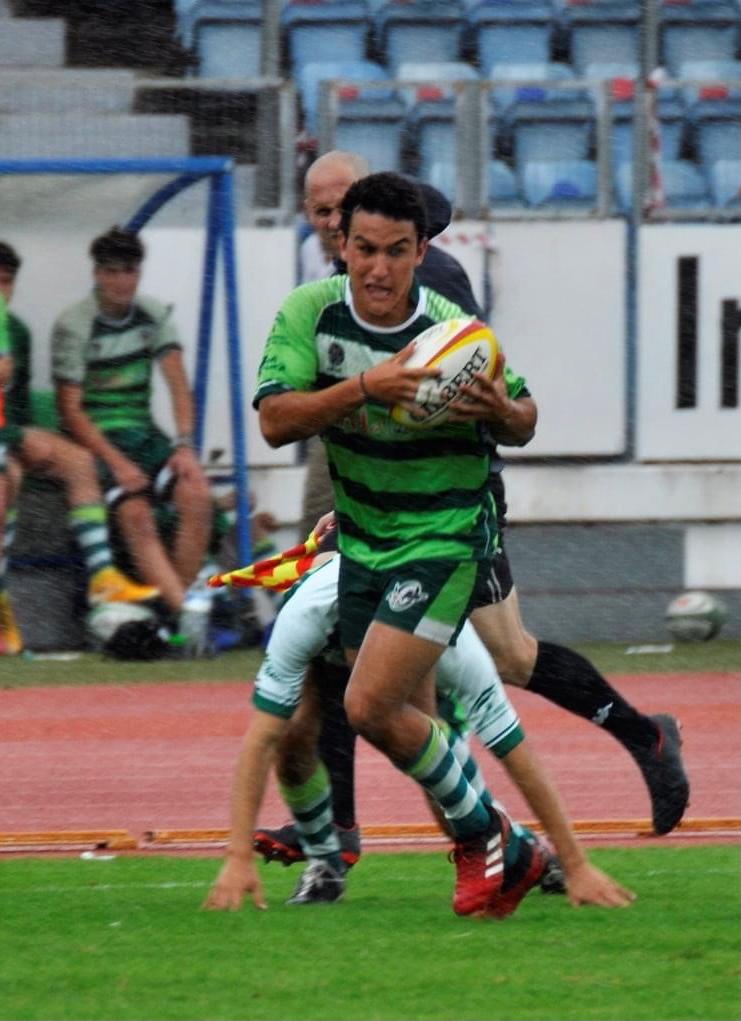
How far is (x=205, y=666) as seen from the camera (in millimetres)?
11172

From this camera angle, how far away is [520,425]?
511 centimetres

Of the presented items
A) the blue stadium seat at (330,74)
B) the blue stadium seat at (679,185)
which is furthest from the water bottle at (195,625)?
the blue stadium seat at (679,185)

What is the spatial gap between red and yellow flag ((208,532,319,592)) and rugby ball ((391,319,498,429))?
2.90 feet

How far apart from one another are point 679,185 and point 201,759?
6389 millimetres

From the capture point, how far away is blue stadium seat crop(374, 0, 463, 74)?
48.8 ft

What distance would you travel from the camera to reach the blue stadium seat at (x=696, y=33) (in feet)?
49.8

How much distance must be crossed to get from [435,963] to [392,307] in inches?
59.8

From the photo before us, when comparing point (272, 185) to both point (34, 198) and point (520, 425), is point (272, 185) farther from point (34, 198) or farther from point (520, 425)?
point (520, 425)

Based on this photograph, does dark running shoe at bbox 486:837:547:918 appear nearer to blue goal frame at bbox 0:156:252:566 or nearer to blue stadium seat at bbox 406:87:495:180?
blue goal frame at bbox 0:156:252:566

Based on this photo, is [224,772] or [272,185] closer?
[224,772]

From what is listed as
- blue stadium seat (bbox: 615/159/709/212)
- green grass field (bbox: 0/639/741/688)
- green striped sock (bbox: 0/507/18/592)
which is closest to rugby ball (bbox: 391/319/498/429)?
green grass field (bbox: 0/639/741/688)

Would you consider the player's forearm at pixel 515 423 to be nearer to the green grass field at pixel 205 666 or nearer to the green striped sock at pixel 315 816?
the green striped sock at pixel 315 816

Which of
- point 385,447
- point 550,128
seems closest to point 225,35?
point 550,128

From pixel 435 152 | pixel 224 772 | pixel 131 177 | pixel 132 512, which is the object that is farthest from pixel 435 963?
pixel 435 152
